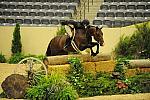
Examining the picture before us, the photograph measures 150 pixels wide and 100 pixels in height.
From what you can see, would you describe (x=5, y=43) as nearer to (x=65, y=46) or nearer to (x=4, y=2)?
(x=4, y=2)

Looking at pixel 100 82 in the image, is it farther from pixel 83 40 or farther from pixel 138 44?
pixel 138 44

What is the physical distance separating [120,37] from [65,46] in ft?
19.5

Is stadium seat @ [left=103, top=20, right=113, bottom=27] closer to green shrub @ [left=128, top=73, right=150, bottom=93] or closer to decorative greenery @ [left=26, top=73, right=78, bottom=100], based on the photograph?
green shrub @ [left=128, top=73, right=150, bottom=93]

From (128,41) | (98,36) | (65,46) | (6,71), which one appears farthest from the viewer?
(128,41)

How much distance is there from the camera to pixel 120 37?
707 inches

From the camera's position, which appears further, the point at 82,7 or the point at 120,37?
the point at 82,7

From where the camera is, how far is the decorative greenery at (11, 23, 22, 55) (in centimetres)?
1934

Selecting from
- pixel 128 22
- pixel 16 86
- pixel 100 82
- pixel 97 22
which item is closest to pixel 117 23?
pixel 128 22

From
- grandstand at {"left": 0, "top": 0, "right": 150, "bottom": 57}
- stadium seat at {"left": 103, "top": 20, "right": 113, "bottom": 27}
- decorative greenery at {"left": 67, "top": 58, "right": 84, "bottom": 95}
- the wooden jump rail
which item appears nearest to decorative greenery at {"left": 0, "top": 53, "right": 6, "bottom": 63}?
grandstand at {"left": 0, "top": 0, "right": 150, "bottom": 57}

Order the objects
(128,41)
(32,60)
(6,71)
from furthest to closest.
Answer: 1. (128,41)
2. (6,71)
3. (32,60)

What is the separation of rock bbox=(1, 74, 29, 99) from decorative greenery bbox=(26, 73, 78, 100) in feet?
2.58

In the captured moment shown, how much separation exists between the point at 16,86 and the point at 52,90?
142 cm

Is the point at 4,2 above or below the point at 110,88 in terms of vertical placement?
above

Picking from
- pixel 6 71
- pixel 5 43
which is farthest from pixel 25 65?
pixel 5 43
